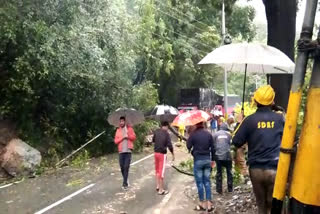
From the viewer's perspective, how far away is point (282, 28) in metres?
7.33

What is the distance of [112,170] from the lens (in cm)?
1395

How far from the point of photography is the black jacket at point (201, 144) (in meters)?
7.70

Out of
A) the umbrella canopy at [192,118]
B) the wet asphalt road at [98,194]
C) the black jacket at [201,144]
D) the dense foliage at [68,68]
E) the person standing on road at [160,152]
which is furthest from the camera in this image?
the dense foliage at [68,68]

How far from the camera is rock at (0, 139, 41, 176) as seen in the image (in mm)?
12984

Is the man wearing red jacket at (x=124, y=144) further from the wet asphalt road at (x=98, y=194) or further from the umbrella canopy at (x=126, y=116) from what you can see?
the umbrella canopy at (x=126, y=116)

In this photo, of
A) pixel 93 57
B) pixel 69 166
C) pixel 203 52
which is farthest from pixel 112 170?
pixel 203 52

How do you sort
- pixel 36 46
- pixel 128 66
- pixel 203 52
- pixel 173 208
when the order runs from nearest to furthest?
pixel 173 208
pixel 36 46
pixel 128 66
pixel 203 52

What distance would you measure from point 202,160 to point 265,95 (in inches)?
138

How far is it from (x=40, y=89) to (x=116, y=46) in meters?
4.06

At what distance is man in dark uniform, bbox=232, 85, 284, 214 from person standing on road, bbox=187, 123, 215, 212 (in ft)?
10.4

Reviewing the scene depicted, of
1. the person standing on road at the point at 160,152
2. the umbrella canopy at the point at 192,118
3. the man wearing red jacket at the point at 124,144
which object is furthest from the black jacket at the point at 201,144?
the man wearing red jacket at the point at 124,144

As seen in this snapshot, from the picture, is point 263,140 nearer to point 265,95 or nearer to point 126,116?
point 265,95

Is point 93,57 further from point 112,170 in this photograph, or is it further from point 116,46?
point 112,170

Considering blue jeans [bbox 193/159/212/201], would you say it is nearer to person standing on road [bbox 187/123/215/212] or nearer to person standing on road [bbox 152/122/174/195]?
person standing on road [bbox 187/123/215/212]
